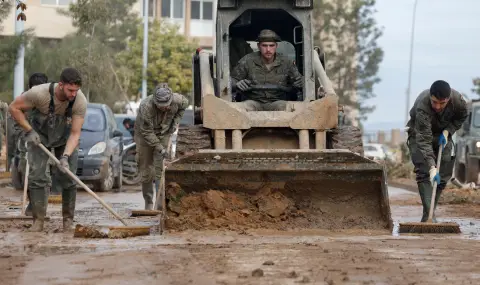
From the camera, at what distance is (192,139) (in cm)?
1197

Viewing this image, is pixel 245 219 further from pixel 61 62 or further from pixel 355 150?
pixel 61 62

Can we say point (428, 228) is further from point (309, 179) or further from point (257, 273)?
point (257, 273)

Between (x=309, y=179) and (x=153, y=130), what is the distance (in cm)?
331

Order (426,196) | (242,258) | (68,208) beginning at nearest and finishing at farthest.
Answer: (242,258), (68,208), (426,196)

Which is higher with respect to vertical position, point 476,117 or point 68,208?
point 476,117

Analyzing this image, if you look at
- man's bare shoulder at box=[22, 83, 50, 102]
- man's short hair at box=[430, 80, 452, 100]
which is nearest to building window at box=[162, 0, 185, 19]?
man's short hair at box=[430, 80, 452, 100]

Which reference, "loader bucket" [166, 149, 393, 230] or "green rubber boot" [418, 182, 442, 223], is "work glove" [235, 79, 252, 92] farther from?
"green rubber boot" [418, 182, 442, 223]

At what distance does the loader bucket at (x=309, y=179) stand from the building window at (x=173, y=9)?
5020 cm

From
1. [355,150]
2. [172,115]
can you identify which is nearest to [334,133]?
[355,150]

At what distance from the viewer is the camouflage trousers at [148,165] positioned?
13.8m

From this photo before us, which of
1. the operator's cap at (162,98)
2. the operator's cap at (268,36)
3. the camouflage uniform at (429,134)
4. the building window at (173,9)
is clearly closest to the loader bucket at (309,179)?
the camouflage uniform at (429,134)

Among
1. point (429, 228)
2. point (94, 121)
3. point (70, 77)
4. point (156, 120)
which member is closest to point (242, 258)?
point (429, 228)

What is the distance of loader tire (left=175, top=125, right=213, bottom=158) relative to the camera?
468 inches

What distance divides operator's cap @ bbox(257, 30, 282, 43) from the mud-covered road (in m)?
2.81
